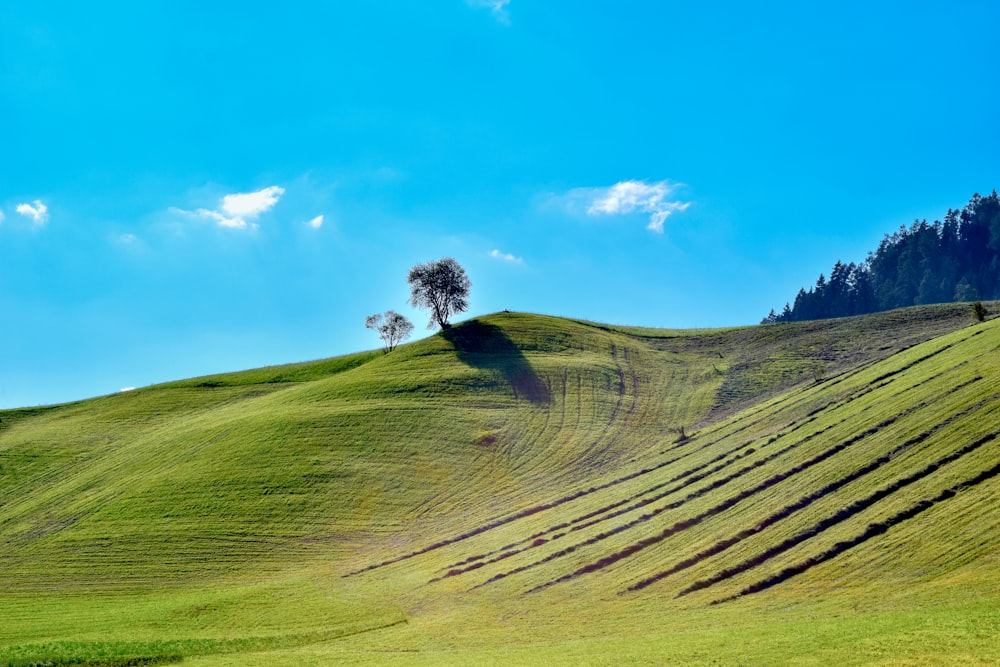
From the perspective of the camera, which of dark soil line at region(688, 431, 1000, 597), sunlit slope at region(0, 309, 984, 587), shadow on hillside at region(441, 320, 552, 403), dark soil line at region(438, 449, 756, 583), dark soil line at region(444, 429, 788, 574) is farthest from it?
shadow on hillside at region(441, 320, 552, 403)

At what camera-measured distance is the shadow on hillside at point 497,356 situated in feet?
252

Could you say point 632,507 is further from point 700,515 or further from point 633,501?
point 700,515

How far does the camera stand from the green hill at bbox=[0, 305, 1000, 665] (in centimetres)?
2706

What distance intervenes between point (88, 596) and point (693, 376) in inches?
2439

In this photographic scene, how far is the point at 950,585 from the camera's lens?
939 inches

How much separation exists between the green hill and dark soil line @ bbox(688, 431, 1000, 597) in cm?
13

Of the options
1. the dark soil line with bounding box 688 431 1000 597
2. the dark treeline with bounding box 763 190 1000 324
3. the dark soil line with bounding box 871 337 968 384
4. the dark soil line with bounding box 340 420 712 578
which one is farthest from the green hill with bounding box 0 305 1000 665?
the dark treeline with bounding box 763 190 1000 324

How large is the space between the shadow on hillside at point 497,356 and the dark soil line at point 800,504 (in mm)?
39365

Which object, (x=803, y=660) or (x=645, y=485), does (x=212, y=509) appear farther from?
(x=803, y=660)

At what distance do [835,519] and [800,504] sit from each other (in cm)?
302

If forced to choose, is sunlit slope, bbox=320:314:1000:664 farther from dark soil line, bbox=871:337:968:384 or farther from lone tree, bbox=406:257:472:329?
lone tree, bbox=406:257:472:329

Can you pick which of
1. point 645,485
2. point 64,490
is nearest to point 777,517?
point 645,485

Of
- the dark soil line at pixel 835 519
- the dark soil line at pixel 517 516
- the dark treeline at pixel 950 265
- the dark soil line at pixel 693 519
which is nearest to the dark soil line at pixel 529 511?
the dark soil line at pixel 517 516

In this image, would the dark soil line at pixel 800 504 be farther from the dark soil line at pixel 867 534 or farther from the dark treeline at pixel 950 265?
the dark treeline at pixel 950 265
